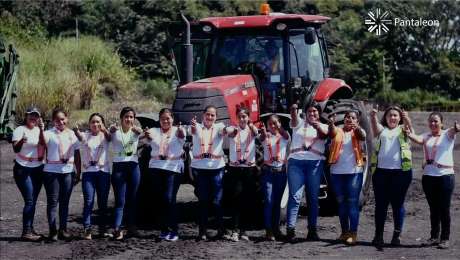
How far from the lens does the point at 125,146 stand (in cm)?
809

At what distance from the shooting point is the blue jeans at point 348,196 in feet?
25.2

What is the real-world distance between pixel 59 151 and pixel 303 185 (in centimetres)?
283

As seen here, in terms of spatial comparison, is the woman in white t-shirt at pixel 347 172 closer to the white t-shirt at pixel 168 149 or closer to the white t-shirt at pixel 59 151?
the white t-shirt at pixel 168 149

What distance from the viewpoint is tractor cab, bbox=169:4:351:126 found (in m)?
9.00

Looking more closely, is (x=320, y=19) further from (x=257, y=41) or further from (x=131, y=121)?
(x=131, y=121)

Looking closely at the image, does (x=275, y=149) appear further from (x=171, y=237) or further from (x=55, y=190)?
(x=55, y=190)

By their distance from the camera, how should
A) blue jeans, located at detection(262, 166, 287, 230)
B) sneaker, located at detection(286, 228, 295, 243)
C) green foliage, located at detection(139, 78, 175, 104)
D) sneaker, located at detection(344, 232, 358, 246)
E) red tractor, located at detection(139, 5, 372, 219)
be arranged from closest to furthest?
sneaker, located at detection(344, 232, 358, 246)
sneaker, located at detection(286, 228, 295, 243)
blue jeans, located at detection(262, 166, 287, 230)
red tractor, located at detection(139, 5, 372, 219)
green foliage, located at detection(139, 78, 175, 104)

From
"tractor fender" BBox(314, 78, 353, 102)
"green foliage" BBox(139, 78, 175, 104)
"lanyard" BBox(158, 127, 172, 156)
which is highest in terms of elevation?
"green foliage" BBox(139, 78, 175, 104)

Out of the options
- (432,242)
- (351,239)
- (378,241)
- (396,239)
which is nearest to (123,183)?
(351,239)

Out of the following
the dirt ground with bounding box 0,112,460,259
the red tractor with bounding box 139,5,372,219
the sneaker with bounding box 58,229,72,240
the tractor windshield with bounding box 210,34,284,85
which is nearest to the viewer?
the dirt ground with bounding box 0,112,460,259

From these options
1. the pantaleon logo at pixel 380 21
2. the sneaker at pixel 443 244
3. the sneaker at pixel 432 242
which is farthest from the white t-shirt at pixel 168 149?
the pantaleon logo at pixel 380 21

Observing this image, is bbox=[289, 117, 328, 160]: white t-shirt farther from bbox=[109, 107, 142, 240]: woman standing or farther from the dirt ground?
bbox=[109, 107, 142, 240]: woman standing

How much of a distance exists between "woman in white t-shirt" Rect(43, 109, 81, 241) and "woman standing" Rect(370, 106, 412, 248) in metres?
3.47

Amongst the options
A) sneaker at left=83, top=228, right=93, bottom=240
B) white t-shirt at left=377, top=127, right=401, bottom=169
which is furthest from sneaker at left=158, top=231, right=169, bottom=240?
white t-shirt at left=377, top=127, right=401, bottom=169
